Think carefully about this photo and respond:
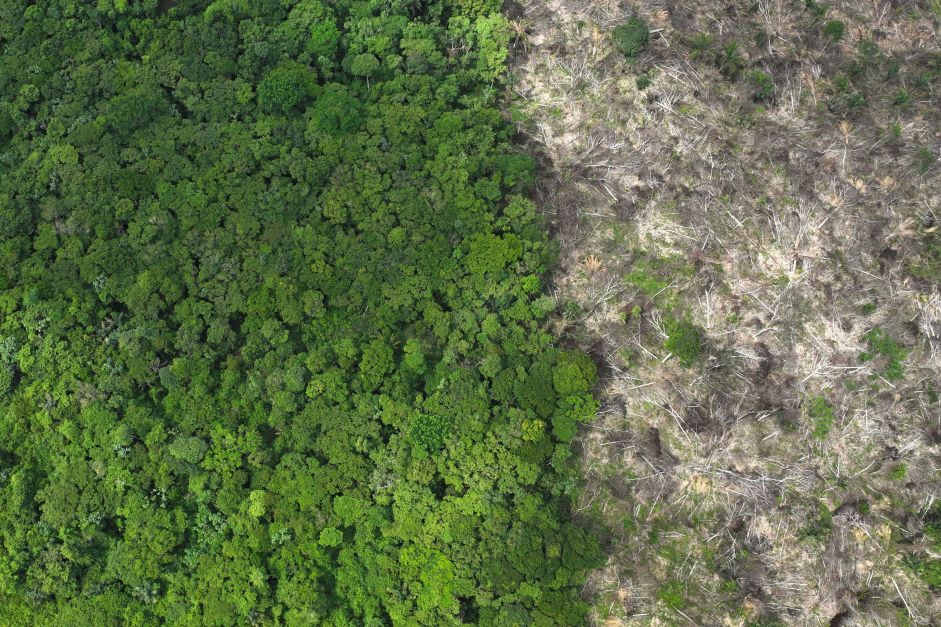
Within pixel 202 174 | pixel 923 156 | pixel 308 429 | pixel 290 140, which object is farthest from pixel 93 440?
pixel 923 156

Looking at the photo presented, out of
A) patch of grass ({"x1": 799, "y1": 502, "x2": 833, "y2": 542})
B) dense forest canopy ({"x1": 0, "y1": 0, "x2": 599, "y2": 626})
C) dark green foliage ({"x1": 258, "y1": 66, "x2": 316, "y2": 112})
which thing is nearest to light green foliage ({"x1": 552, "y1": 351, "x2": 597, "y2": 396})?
dense forest canopy ({"x1": 0, "y1": 0, "x2": 599, "y2": 626})

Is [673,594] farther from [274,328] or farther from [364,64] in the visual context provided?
[364,64]

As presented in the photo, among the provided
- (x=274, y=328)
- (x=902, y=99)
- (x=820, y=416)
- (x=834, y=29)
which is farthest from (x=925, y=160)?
(x=274, y=328)

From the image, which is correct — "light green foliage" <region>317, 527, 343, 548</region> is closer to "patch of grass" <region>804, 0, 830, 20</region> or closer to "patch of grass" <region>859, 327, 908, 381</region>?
"patch of grass" <region>859, 327, 908, 381</region>

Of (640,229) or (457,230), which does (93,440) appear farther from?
(640,229)

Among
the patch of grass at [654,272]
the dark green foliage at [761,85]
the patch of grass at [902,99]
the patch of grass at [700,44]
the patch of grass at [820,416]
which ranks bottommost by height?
the patch of grass at [820,416]

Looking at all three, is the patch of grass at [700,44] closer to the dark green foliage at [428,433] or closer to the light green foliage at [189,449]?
the dark green foliage at [428,433]

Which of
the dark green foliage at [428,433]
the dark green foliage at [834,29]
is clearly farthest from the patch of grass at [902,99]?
the dark green foliage at [428,433]
